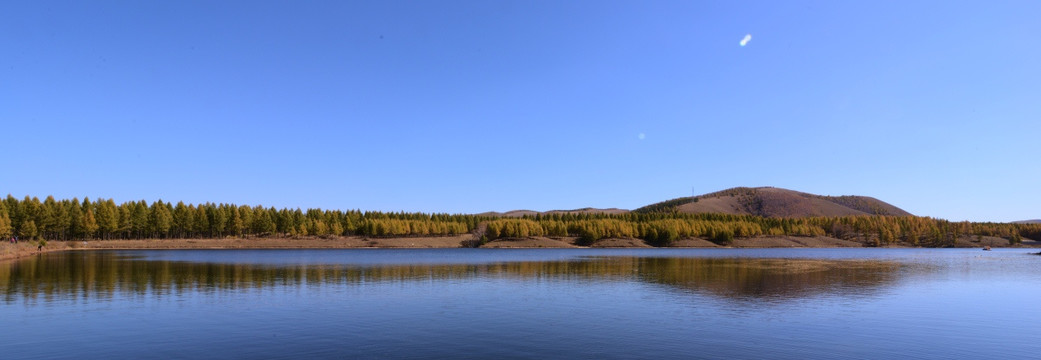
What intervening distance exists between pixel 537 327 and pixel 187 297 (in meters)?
32.9

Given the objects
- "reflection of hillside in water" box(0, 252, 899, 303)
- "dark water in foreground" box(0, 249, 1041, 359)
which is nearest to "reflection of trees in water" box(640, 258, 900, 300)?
"reflection of hillside in water" box(0, 252, 899, 303)

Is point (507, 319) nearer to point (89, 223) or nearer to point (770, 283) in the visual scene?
point (770, 283)

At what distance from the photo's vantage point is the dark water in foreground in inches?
1169

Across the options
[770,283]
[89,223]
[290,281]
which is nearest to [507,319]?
[290,281]

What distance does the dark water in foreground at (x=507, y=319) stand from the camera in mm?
29703

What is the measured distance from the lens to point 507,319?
39.5m

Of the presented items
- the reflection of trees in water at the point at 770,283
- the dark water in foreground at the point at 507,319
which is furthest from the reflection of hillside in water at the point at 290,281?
the dark water in foreground at the point at 507,319

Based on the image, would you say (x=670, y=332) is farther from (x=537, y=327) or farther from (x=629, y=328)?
(x=537, y=327)

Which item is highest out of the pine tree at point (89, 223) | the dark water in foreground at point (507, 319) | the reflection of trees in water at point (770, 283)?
the pine tree at point (89, 223)

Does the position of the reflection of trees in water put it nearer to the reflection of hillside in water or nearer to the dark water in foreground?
the reflection of hillside in water

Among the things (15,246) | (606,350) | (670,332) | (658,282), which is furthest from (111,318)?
(15,246)

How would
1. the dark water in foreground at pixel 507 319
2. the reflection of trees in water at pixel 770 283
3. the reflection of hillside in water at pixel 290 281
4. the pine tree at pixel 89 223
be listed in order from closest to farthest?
1. the dark water in foreground at pixel 507 319
2. the reflection of hillside in water at pixel 290 281
3. the reflection of trees in water at pixel 770 283
4. the pine tree at pixel 89 223

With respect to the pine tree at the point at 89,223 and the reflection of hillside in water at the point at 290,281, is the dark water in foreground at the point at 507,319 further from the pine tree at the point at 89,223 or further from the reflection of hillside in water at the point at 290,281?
the pine tree at the point at 89,223

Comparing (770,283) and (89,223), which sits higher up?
(89,223)
